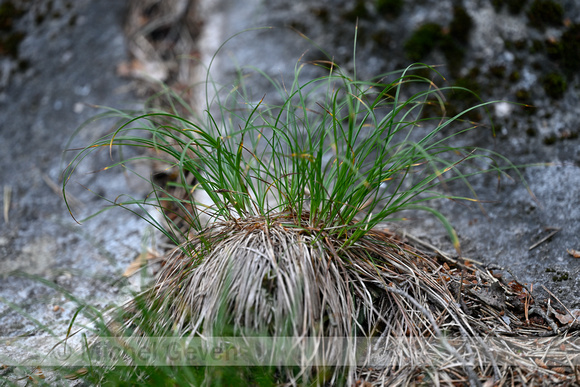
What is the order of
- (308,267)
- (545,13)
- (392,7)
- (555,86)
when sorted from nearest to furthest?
(308,267)
(555,86)
(545,13)
(392,7)

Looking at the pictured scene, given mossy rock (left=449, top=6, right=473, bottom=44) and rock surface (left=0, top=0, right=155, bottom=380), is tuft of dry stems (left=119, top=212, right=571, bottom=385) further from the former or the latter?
mossy rock (left=449, top=6, right=473, bottom=44)

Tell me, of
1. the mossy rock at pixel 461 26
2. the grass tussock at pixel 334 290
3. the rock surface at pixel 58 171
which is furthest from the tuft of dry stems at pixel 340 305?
the mossy rock at pixel 461 26

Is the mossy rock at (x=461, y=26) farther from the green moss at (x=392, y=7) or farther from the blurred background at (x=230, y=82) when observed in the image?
the green moss at (x=392, y=7)

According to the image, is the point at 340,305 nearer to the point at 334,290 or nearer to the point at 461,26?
the point at 334,290

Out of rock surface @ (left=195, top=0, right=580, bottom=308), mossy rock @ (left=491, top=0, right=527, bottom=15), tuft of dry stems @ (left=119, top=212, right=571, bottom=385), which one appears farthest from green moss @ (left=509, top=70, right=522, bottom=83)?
tuft of dry stems @ (left=119, top=212, right=571, bottom=385)

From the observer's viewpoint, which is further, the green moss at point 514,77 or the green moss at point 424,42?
the green moss at point 424,42

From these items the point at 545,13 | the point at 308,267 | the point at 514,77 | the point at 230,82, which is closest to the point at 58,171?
the point at 230,82

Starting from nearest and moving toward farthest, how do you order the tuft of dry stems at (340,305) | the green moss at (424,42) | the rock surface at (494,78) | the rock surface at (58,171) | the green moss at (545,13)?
1. the tuft of dry stems at (340,305)
2. the rock surface at (494,78)
3. the rock surface at (58,171)
4. the green moss at (545,13)
5. the green moss at (424,42)
